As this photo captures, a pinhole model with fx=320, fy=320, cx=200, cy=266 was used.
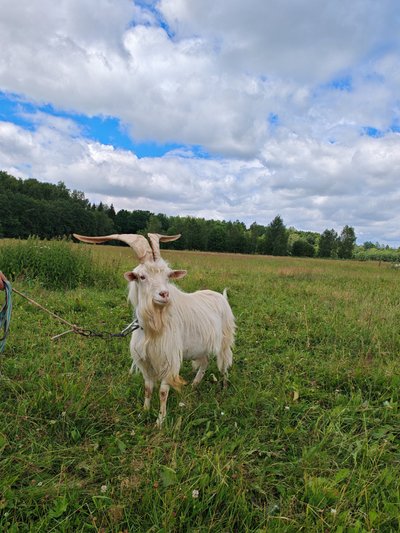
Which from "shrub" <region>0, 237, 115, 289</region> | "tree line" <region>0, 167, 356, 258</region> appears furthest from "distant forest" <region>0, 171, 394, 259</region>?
"shrub" <region>0, 237, 115, 289</region>

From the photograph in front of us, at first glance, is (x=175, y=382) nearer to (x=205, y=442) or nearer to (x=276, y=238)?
(x=205, y=442)

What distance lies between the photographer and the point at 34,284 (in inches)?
330

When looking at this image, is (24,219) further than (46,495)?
Yes

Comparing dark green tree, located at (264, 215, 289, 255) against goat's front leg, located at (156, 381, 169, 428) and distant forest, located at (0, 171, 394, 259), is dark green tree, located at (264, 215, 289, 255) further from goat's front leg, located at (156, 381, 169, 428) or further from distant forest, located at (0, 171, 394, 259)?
goat's front leg, located at (156, 381, 169, 428)

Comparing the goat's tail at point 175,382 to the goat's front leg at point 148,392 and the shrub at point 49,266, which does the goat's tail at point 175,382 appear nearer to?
the goat's front leg at point 148,392

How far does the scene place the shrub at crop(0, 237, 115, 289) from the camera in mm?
8812

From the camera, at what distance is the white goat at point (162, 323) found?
3.47 m

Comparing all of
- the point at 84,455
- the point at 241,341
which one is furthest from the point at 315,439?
the point at 241,341

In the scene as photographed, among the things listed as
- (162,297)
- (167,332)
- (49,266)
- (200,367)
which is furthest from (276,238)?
(162,297)

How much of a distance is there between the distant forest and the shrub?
155 feet

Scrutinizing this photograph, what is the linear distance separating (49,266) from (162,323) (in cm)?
649

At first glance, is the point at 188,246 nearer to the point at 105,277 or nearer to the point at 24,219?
the point at 24,219

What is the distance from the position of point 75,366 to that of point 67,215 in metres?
63.6

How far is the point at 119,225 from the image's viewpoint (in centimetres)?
8544
